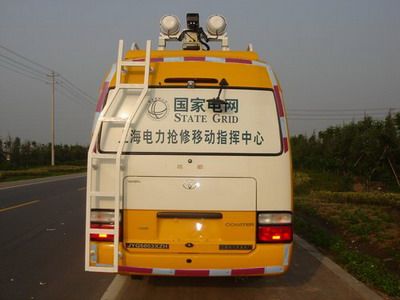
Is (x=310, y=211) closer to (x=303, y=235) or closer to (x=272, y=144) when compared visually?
(x=303, y=235)

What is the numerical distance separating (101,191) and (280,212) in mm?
1863

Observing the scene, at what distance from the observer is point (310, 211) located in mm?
12391

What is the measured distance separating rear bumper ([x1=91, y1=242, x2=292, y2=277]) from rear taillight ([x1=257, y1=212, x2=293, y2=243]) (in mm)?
73

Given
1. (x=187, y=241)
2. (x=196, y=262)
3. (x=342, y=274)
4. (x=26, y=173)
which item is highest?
(x=187, y=241)

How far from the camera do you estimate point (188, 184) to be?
4781mm

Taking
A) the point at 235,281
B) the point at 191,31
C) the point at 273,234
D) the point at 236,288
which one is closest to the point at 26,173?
the point at 191,31

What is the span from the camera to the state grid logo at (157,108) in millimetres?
4879

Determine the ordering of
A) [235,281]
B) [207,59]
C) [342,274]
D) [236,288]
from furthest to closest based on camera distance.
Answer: [342,274] < [235,281] < [236,288] < [207,59]

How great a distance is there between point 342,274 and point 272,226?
2.33 meters

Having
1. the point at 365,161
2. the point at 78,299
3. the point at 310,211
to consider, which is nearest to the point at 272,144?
the point at 78,299

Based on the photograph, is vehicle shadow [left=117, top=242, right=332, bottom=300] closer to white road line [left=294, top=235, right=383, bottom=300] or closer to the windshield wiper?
white road line [left=294, top=235, right=383, bottom=300]

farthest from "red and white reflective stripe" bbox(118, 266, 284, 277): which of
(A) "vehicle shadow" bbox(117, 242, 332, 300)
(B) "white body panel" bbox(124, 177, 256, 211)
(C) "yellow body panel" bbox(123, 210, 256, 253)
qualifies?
(A) "vehicle shadow" bbox(117, 242, 332, 300)

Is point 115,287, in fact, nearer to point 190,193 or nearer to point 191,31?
point 190,193

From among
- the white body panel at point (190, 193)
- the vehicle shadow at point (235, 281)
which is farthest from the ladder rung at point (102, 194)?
the vehicle shadow at point (235, 281)
